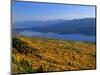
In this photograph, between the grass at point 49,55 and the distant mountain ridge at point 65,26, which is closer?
the grass at point 49,55

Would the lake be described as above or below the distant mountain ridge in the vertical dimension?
below

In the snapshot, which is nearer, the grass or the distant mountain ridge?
the grass

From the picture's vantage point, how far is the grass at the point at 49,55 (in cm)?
288

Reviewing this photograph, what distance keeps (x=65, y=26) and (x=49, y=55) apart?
429 millimetres

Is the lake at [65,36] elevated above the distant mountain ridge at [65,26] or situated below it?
below

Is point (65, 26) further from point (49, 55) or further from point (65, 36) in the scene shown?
point (49, 55)

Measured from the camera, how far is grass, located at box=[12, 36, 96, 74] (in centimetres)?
288

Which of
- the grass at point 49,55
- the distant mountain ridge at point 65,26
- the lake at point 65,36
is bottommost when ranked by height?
the grass at point 49,55

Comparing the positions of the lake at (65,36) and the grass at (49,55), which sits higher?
the lake at (65,36)

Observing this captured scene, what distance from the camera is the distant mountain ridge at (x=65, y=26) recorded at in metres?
2.99

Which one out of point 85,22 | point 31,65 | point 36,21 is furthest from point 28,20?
point 85,22

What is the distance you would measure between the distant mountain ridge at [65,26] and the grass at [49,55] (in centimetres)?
12

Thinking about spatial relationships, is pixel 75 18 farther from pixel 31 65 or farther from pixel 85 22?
pixel 31 65

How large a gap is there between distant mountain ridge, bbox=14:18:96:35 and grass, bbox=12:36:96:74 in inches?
4.9
